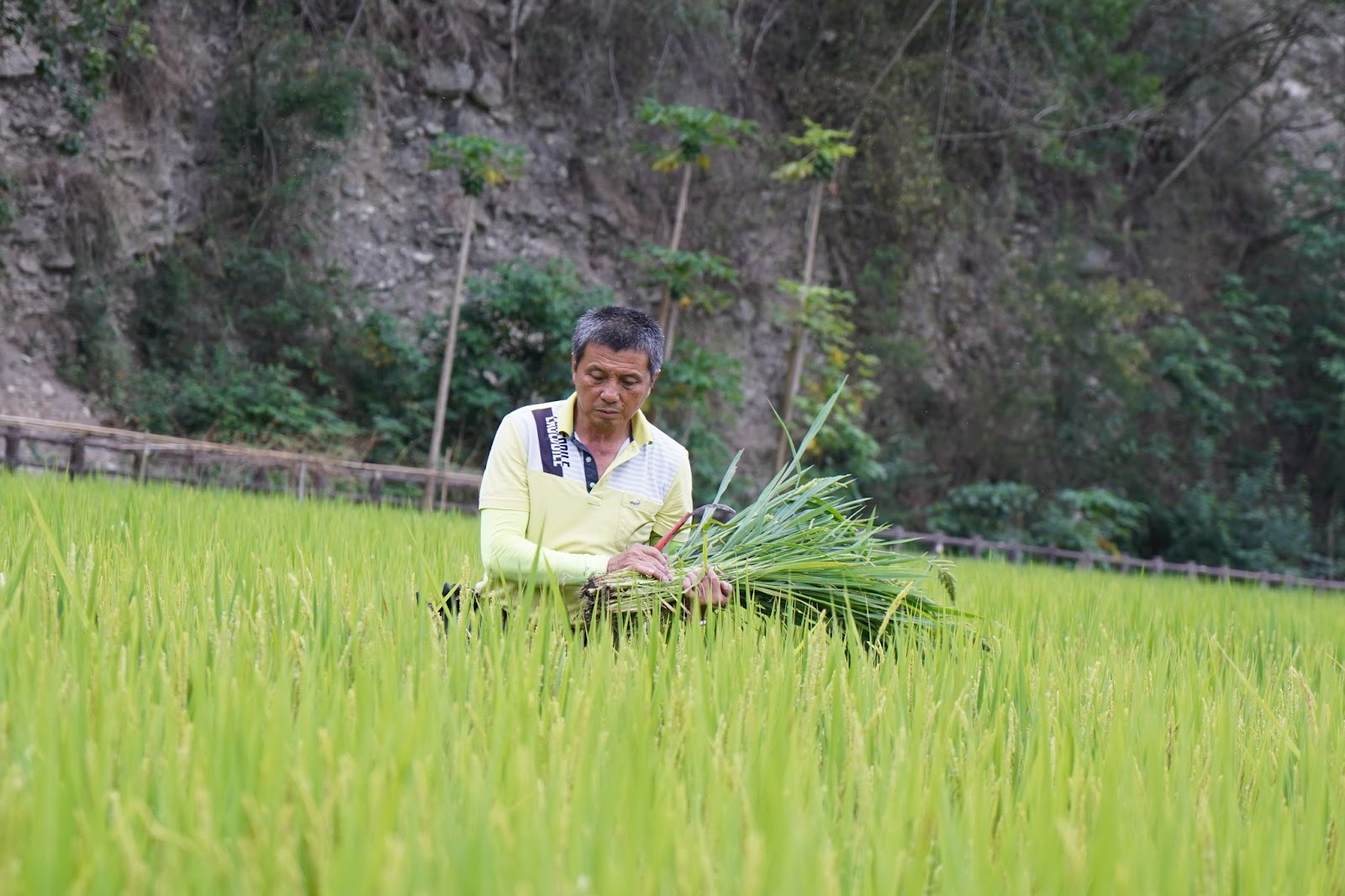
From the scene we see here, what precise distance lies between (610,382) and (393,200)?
9.31m

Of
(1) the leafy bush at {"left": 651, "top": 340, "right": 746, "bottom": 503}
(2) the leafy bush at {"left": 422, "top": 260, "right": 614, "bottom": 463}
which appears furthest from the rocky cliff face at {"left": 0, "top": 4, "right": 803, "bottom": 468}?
(2) the leafy bush at {"left": 422, "top": 260, "right": 614, "bottom": 463}

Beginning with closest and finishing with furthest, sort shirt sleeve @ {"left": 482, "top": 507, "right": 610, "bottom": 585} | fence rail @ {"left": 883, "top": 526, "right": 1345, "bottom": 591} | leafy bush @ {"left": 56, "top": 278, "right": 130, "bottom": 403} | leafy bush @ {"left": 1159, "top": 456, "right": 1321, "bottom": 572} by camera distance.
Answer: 1. shirt sleeve @ {"left": 482, "top": 507, "right": 610, "bottom": 585}
2. fence rail @ {"left": 883, "top": 526, "right": 1345, "bottom": 591}
3. leafy bush @ {"left": 56, "top": 278, "right": 130, "bottom": 403}
4. leafy bush @ {"left": 1159, "top": 456, "right": 1321, "bottom": 572}

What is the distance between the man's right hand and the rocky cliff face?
7804 mm

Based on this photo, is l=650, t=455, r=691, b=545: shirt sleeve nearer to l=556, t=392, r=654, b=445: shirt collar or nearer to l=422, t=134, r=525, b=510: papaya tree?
l=556, t=392, r=654, b=445: shirt collar

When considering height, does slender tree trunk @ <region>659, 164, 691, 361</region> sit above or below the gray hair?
above

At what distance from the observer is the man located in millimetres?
2168

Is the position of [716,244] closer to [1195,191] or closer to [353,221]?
[353,221]

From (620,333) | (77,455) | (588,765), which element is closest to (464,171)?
(77,455)

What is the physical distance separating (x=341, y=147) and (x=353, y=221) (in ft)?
2.16

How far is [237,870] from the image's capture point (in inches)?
30.8

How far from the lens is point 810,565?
2154 millimetres

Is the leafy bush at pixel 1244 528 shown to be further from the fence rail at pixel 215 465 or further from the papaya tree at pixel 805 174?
the papaya tree at pixel 805 174

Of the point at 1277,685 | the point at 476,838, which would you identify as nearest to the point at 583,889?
the point at 476,838

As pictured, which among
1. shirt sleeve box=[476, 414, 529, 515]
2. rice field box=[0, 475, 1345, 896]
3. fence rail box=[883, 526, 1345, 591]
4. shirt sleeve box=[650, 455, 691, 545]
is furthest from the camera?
fence rail box=[883, 526, 1345, 591]
